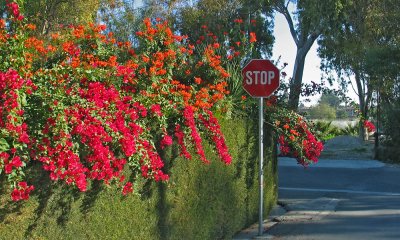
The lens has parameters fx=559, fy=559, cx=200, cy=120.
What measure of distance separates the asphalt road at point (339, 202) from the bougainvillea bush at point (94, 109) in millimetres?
3159

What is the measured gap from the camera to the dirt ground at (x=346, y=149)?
87.0 feet

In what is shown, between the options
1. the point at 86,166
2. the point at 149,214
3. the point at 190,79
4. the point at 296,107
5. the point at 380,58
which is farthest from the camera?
the point at 380,58

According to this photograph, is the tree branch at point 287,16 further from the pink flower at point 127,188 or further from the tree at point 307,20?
the pink flower at point 127,188

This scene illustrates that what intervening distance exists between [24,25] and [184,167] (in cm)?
285

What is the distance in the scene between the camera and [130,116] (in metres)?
5.78

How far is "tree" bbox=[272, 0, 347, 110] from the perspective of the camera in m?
29.2

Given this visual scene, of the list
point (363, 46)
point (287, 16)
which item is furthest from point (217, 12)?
point (363, 46)

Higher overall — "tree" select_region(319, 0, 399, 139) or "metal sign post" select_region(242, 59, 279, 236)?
"tree" select_region(319, 0, 399, 139)

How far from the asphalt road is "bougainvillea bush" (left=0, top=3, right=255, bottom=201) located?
10.4ft

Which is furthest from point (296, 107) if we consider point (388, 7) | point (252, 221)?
point (388, 7)

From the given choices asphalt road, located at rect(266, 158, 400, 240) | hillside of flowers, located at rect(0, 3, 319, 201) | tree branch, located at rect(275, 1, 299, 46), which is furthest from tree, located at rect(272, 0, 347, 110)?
hillside of flowers, located at rect(0, 3, 319, 201)

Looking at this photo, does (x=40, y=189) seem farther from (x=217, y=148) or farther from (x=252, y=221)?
(x=252, y=221)

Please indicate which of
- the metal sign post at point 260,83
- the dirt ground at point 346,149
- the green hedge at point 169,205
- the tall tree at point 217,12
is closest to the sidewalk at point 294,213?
the green hedge at point 169,205

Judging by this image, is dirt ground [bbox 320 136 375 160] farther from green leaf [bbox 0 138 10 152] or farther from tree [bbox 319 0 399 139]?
green leaf [bbox 0 138 10 152]
